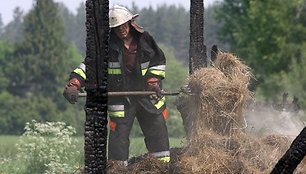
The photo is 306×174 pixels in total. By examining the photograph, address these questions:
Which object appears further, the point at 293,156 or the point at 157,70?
the point at 157,70

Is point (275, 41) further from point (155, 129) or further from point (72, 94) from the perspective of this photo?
point (72, 94)

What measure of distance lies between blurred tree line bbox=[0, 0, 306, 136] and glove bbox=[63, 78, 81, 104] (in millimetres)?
15750

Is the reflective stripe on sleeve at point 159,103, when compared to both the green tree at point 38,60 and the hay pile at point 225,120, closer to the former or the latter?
the hay pile at point 225,120

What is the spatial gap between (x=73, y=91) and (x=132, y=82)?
3.09 ft

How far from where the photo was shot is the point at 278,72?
37094 mm

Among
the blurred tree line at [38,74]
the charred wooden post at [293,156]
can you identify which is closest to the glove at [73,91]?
the charred wooden post at [293,156]

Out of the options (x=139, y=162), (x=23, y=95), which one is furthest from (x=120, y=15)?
(x=23, y=95)

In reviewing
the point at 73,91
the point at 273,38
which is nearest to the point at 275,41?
the point at 273,38

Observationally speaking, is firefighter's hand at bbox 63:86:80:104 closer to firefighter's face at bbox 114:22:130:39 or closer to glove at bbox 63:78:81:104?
glove at bbox 63:78:81:104

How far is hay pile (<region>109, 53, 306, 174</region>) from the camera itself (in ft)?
31.3

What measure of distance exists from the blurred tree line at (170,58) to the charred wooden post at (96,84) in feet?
62.9

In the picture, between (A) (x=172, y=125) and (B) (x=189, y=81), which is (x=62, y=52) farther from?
(B) (x=189, y=81)

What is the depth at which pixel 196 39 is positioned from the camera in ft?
37.2

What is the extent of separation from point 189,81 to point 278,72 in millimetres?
27177
